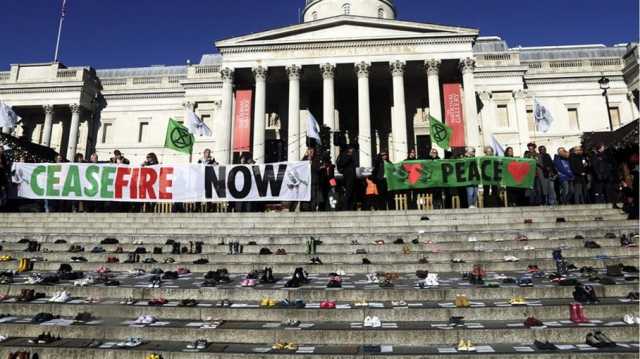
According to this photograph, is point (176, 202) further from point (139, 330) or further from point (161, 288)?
point (139, 330)

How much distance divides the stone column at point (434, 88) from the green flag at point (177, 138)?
1738 cm

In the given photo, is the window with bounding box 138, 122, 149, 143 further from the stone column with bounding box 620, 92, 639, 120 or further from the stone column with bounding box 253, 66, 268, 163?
the stone column with bounding box 620, 92, 639, 120

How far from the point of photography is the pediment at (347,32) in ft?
103

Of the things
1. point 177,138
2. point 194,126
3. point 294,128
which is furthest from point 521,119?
point 177,138

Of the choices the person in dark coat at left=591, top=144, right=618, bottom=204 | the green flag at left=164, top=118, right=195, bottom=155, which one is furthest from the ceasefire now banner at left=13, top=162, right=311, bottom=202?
the person in dark coat at left=591, top=144, right=618, bottom=204

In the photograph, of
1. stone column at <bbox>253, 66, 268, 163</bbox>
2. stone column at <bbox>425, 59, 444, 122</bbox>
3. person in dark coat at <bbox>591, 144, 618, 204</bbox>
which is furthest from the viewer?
stone column at <bbox>253, 66, 268, 163</bbox>

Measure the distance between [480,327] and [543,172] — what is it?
11.8 metres

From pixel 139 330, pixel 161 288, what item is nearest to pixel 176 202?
pixel 161 288

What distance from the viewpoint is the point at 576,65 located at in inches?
1463

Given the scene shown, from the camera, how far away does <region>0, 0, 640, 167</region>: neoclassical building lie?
30.9 meters

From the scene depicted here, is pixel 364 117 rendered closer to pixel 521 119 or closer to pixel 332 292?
pixel 521 119

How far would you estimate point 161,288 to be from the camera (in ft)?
24.2

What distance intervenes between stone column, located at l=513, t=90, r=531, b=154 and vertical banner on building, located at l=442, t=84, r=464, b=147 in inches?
339

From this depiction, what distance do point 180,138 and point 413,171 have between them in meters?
11.5
